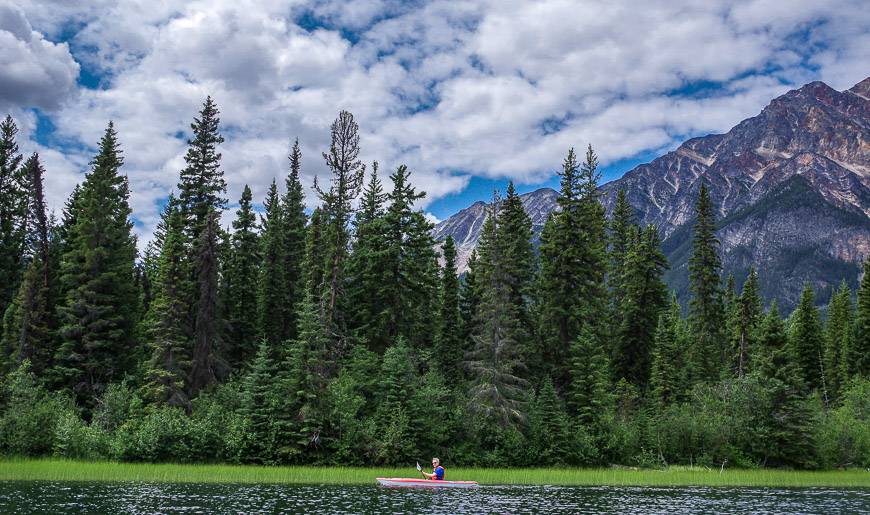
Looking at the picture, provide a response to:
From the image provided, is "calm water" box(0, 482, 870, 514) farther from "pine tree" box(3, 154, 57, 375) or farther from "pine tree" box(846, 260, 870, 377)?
"pine tree" box(846, 260, 870, 377)

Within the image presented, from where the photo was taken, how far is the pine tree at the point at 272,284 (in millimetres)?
65625

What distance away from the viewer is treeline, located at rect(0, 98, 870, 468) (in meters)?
48.4

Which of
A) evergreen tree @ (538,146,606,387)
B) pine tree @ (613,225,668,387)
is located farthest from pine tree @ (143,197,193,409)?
pine tree @ (613,225,668,387)

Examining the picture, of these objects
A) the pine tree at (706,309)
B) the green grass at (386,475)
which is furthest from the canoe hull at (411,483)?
the pine tree at (706,309)

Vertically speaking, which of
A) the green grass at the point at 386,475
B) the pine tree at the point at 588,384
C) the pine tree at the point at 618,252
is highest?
the pine tree at the point at 618,252

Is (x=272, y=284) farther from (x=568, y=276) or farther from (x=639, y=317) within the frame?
(x=639, y=317)

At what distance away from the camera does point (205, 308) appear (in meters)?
54.0

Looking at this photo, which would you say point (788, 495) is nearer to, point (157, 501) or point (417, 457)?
point (417, 457)

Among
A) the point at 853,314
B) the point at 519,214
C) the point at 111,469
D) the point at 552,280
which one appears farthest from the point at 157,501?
the point at 853,314

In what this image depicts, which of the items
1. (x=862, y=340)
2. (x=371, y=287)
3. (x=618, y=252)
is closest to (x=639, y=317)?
(x=618, y=252)

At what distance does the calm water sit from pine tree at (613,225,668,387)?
27.9m

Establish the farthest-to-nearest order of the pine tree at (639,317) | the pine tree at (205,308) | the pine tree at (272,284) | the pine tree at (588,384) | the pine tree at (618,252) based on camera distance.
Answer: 1. the pine tree at (618,252)
2. the pine tree at (639,317)
3. the pine tree at (272,284)
4. the pine tree at (588,384)
5. the pine tree at (205,308)

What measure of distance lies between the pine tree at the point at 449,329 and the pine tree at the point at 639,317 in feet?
53.3

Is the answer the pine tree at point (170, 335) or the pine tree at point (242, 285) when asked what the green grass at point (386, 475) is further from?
the pine tree at point (242, 285)
